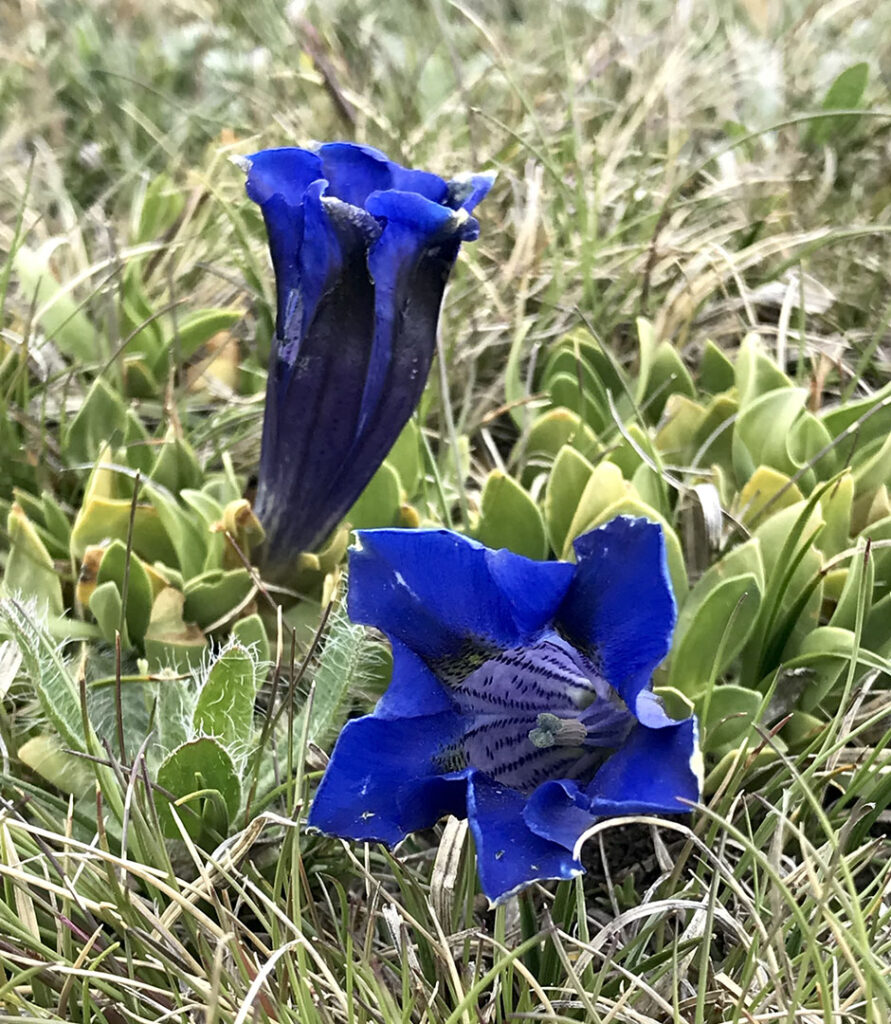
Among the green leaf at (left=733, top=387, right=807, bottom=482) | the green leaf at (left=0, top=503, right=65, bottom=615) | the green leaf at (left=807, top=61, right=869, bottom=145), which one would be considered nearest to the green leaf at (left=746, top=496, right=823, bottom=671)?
the green leaf at (left=733, top=387, right=807, bottom=482)

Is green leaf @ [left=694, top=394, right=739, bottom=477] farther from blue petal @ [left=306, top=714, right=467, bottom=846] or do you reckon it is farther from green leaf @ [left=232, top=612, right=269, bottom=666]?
blue petal @ [left=306, top=714, right=467, bottom=846]

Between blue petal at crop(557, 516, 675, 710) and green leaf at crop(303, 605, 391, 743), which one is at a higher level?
blue petal at crop(557, 516, 675, 710)

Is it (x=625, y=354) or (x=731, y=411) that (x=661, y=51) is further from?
(x=731, y=411)

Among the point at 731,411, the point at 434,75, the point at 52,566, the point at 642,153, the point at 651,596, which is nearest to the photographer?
the point at 651,596

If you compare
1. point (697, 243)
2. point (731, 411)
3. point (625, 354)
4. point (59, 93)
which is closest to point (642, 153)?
point (697, 243)

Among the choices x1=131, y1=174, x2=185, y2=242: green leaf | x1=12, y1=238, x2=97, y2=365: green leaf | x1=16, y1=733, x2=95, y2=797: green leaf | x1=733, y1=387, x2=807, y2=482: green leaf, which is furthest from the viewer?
x1=131, y1=174, x2=185, y2=242: green leaf

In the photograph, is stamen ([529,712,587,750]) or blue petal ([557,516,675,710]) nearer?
blue petal ([557,516,675,710])

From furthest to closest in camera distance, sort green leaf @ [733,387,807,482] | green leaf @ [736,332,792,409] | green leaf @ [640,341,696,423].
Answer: green leaf @ [640,341,696,423], green leaf @ [736,332,792,409], green leaf @ [733,387,807,482]

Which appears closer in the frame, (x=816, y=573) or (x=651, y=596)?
(x=651, y=596)
